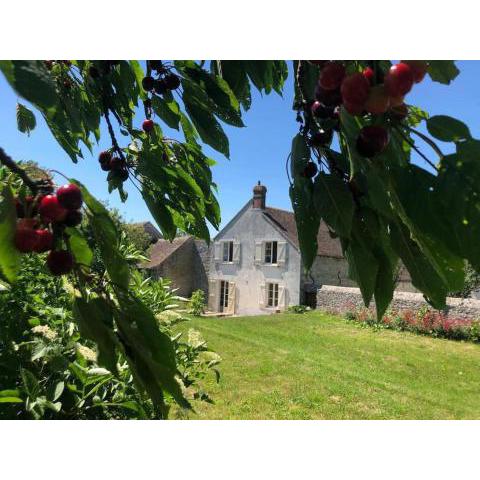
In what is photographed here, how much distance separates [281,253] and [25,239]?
347 inches

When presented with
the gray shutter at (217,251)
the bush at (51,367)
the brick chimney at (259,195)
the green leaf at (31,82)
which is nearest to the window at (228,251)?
the gray shutter at (217,251)

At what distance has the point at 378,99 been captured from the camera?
1.27 ft

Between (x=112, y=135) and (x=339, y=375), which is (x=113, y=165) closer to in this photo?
(x=112, y=135)

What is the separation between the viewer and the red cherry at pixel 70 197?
0.41 m

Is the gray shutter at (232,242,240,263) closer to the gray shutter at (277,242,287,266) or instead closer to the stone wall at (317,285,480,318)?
the gray shutter at (277,242,287,266)

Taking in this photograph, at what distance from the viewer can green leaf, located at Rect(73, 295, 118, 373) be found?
402 millimetres

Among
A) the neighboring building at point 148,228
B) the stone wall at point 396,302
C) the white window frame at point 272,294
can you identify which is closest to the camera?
the stone wall at point 396,302

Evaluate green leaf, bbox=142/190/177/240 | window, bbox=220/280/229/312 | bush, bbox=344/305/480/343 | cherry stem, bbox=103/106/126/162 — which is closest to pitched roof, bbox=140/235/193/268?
window, bbox=220/280/229/312

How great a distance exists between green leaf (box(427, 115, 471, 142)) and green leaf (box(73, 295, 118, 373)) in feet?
1.18

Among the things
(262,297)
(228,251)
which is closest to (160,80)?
(262,297)

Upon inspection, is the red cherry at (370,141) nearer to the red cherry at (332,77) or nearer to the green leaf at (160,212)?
the red cherry at (332,77)

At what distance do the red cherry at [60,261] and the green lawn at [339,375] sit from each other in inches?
60.1
